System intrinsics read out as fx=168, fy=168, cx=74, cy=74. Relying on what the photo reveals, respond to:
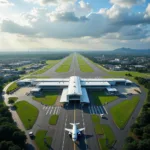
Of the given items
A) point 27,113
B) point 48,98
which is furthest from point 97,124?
point 48,98

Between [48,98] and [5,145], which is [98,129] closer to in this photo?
[5,145]

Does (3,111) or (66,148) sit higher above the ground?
(3,111)

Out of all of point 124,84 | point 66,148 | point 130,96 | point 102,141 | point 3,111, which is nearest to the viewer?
A: point 66,148

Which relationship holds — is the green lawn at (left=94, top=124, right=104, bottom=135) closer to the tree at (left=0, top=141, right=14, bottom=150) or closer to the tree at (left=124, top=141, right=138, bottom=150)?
the tree at (left=124, top=141, right=138, bottom=150)

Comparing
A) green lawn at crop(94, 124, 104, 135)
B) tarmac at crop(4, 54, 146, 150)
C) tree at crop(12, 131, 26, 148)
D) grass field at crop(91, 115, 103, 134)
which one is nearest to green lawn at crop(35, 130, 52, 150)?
tarmac at crop(4, 54, 146, 150)

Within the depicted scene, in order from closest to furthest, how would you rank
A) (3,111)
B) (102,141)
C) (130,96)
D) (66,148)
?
1. (66,148)
2. (102,141)
3. (3,111)
4. (130,96)

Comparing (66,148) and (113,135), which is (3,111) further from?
(113,135)

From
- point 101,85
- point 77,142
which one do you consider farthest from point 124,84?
point 77,142
